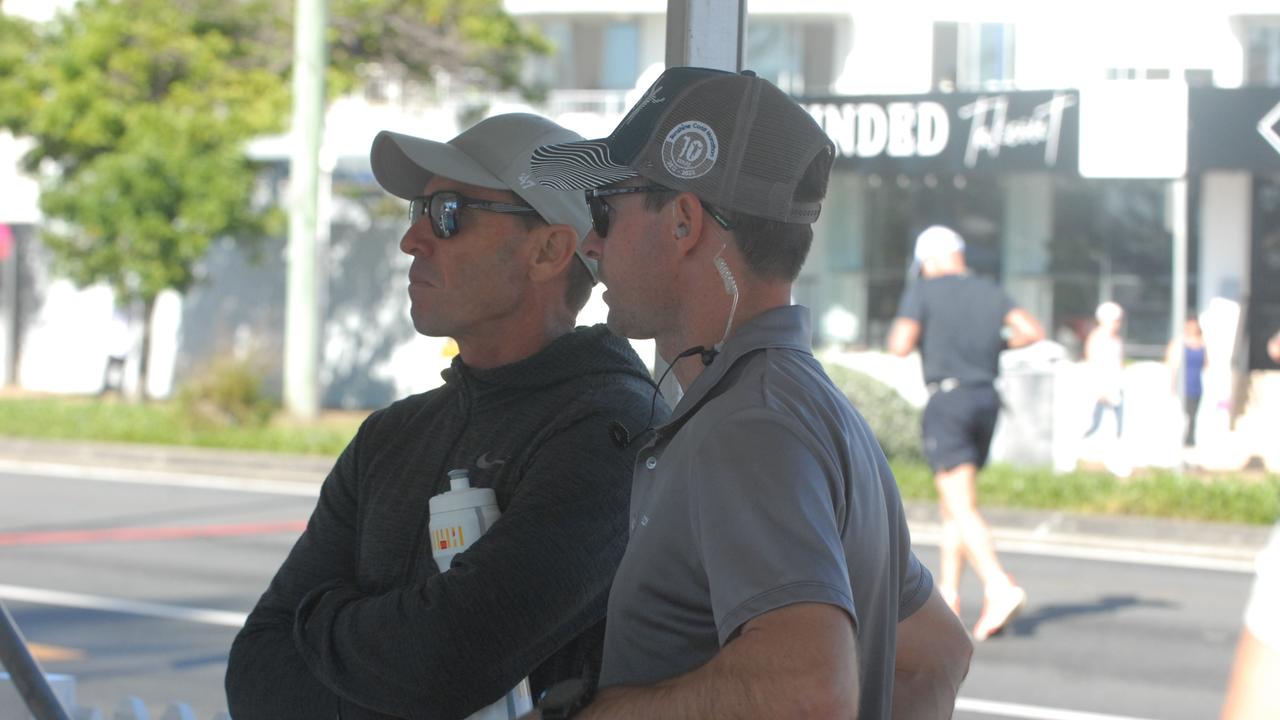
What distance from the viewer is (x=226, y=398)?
752 inches

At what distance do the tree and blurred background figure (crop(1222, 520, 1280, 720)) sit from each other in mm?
20285

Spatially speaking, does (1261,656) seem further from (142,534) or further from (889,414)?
(889,414)

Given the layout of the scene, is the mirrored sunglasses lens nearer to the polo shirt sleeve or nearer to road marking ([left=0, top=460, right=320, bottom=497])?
the polo shirt sleeve

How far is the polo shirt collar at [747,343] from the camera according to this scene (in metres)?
2.12

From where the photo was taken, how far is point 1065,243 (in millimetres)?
22328

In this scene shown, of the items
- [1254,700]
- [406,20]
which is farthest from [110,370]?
[1254,700]

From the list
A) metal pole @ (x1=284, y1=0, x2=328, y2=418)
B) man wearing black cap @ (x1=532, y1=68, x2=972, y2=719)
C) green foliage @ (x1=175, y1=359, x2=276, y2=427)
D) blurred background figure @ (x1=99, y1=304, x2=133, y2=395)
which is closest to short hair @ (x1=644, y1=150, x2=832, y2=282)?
man wearing black cap @ (x1=532, y1=68, x2=972, y2=719)

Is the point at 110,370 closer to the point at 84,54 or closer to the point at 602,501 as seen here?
the point at 84,54

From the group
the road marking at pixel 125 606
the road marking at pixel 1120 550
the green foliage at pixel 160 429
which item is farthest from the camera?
the green foliage at pixel 160 429

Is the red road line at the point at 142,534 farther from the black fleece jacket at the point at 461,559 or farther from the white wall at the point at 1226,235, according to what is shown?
the white wall at the point at 1226,235

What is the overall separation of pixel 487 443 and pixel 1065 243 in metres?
20.6

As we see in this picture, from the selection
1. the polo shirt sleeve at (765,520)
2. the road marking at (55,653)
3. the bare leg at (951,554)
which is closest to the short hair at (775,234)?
the polo shirt sleeve at (765,520)

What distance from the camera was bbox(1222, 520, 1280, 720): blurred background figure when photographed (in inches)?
64.9

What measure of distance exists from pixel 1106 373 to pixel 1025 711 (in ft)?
38.8
